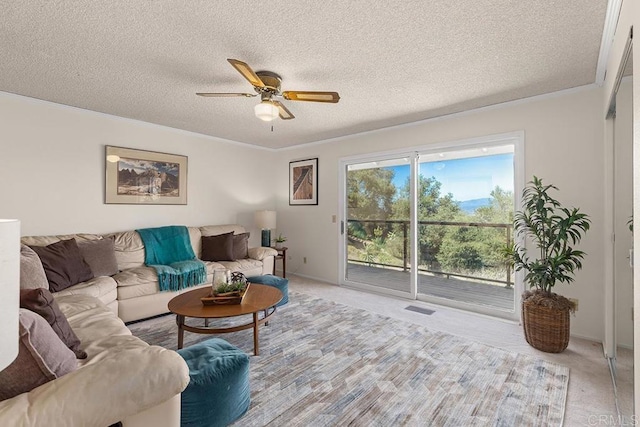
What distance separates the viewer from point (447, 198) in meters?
3.94

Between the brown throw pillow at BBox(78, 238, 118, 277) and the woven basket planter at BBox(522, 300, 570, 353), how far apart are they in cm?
424

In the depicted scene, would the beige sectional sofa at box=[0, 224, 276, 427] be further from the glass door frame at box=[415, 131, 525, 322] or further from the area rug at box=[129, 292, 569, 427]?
the glass door frame at box=[415, 131, 525, 322]

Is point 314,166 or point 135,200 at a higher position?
point 314,166

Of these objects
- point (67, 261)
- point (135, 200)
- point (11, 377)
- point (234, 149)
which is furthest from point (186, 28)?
point (234, 149)

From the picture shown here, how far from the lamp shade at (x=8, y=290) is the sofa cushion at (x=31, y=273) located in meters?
2.34

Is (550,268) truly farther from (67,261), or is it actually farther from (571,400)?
(67,261)

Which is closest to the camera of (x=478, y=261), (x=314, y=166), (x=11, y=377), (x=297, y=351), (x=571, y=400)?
(x=11, y=377)

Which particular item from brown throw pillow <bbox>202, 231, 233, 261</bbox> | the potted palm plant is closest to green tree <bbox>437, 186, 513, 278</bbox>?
the potted palm plant

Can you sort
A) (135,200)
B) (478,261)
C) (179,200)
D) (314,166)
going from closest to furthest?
(478,261)
(135,200)
(179,200)
(314,166)

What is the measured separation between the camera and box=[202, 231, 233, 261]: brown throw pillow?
4.26 metres

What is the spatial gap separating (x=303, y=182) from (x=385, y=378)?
3754mm

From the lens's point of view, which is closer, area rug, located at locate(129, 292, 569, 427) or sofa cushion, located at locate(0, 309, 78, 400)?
sofa cushion, located at locate(0, 309, 78, 400)

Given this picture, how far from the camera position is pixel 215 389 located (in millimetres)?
1590

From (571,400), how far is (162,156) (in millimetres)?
5004
